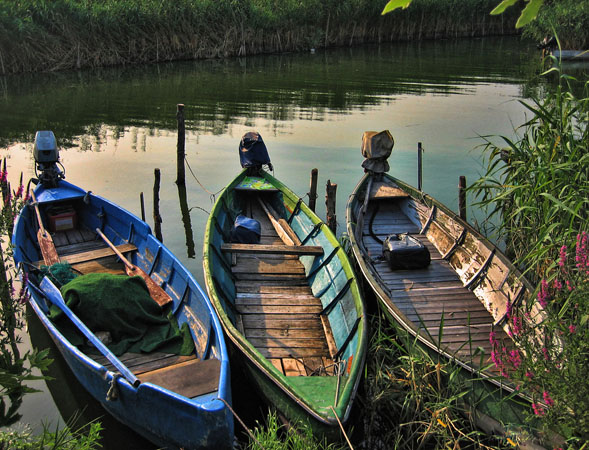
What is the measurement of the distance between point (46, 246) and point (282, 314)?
13.2 ft

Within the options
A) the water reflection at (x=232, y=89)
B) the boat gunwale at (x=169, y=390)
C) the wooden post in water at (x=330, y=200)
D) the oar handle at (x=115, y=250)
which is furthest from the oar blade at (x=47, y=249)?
the water reflection at (x=232, y=89)

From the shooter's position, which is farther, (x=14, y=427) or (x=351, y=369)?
(x=14, y=427)

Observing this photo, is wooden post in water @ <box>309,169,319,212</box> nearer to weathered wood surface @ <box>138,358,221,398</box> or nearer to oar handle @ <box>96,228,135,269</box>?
oar handle @ <box>96,228,135,269</box>

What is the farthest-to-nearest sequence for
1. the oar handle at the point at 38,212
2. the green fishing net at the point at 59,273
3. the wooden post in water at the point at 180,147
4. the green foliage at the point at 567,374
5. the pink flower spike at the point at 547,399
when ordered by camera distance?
1. the wooden post in water at the point at 180,147
2. the oar handle at the point at 38,212
3. the green fishing net at the point at 59,273
4. the pink flower spike at the point at 547,399
5. the green foliage at the point at 567,374

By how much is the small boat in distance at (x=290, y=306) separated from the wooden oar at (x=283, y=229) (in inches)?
0.8

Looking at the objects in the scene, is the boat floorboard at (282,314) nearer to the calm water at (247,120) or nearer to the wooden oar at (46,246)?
the calm water at (247,120)

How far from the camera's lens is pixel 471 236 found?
836 cm

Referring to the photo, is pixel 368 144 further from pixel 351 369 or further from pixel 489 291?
pixel 351 369

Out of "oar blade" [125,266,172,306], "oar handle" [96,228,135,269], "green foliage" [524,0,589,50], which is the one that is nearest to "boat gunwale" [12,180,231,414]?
"oar blade" [125,266,172,306]

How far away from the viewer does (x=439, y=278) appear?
26.8ft

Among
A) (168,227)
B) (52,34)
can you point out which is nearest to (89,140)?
(168,227)

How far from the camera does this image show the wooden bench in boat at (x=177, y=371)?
5531mm

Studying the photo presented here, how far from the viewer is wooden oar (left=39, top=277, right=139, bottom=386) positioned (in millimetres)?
5329

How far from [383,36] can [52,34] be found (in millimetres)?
22643
